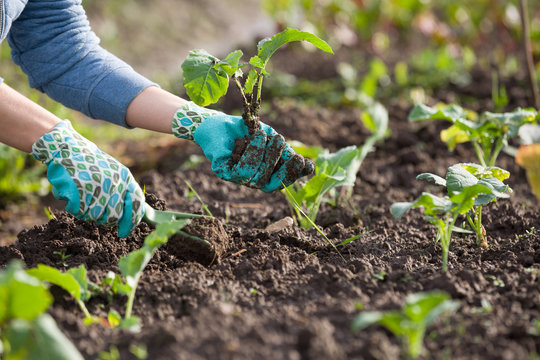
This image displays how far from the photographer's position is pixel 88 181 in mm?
1626

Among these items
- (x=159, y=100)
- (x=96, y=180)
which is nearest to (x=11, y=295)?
(x=96, y=180)

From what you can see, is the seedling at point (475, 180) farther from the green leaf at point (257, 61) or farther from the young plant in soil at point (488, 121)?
the green leaf at point (257, 61)

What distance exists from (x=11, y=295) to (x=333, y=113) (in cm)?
311

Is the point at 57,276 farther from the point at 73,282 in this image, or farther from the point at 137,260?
the point at 137,260

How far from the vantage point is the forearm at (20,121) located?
1674 millimetres

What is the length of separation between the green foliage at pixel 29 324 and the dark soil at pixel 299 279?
0.16 metres

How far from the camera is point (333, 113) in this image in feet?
13.0

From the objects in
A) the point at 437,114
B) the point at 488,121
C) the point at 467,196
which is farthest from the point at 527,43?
the point at 467,196

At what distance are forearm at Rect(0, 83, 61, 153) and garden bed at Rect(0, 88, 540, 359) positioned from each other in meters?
0.33

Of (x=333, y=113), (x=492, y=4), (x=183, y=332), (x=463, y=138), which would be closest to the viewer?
(x=183, y=332)

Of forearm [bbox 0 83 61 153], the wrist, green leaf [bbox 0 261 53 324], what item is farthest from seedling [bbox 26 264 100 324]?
the wrist

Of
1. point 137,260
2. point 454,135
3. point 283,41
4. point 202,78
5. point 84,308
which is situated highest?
point 283,41

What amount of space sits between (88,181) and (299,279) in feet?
2.21

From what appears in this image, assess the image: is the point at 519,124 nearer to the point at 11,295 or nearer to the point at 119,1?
the point at 11,295
